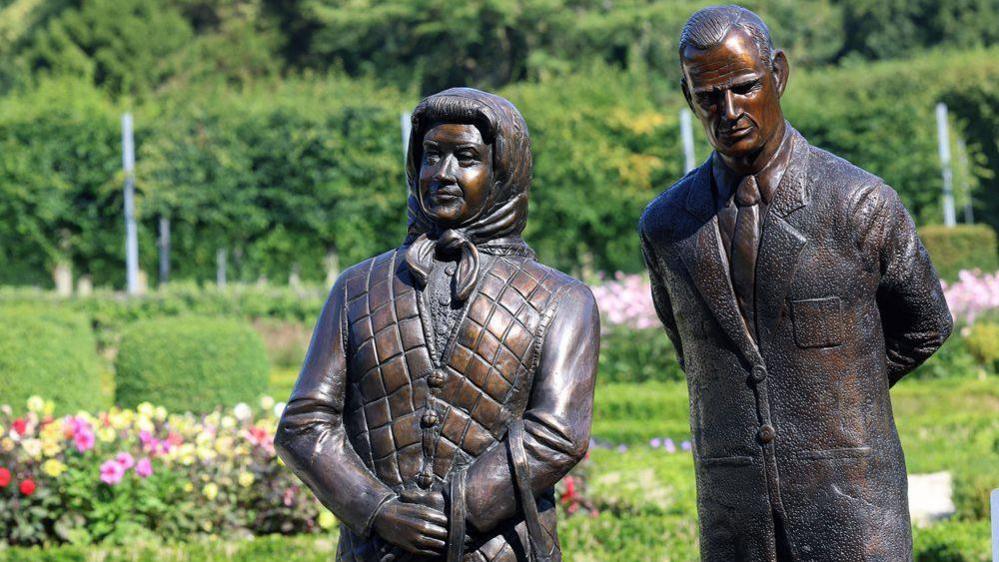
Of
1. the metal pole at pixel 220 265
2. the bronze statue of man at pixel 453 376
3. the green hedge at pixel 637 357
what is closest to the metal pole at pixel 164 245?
the metal pole at pixel 220 265

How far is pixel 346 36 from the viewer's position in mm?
28062

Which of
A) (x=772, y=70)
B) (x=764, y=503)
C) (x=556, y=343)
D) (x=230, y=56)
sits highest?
(x=230, y=56)

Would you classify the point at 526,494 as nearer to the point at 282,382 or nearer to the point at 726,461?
the point at 726,461

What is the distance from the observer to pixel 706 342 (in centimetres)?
324

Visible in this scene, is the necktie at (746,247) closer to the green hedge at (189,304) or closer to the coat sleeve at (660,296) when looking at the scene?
the coat sleeve at (660,296)

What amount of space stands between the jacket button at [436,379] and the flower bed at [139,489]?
12.7ft

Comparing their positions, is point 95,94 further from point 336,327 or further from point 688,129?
point 336,327

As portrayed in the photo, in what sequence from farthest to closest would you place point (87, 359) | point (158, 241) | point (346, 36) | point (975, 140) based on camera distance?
point (346, 36) < point (975, 140) < point (158, 241) < point (87, 359)

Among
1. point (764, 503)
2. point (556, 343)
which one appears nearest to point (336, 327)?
point (556, 343)

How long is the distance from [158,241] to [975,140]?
1360 centimetres

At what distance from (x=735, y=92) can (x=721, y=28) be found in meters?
0.15

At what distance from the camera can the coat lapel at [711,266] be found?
3.17 m

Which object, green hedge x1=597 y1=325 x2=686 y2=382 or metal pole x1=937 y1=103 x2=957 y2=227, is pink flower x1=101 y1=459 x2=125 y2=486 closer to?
green hedge x1=597 y1=325 x2=686 y2=382

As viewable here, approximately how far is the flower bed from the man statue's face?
4141mm
